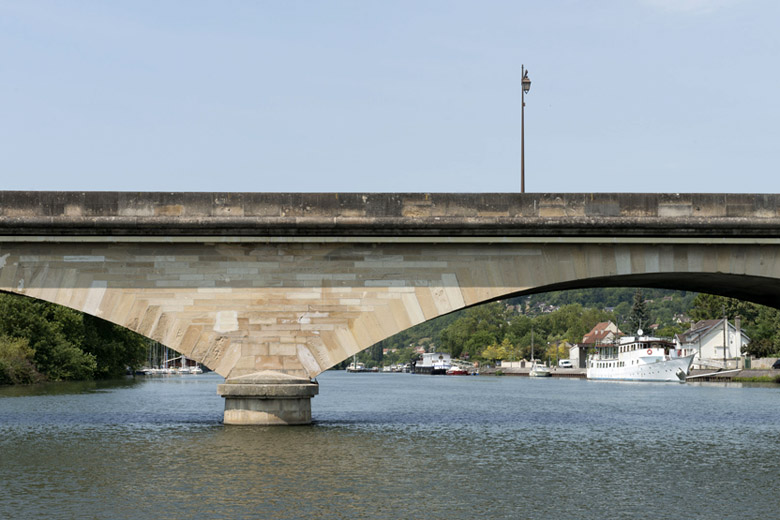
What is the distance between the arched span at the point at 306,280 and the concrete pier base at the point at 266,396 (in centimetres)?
33

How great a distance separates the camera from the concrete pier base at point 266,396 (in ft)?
74.9

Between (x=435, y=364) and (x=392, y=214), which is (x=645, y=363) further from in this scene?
(x=392, y=214)

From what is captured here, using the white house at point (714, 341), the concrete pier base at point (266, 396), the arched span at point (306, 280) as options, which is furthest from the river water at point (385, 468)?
the white house at point (714, 341)

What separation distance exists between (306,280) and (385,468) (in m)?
6.52

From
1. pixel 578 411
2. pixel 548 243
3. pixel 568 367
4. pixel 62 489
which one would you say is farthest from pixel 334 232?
pixel 568 367

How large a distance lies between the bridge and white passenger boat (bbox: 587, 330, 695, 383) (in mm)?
63106

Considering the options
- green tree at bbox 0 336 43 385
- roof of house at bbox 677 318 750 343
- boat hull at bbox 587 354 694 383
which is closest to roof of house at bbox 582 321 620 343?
roof of house at bbox 677 318 750 343

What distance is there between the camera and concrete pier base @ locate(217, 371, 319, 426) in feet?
74.9

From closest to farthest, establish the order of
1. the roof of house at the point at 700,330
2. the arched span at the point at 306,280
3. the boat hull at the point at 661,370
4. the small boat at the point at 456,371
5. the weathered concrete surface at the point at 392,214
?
the weathered concrete surface at the point at 392,214 < the arched span at the point at 306,280 < the boat hull at the point at 661,370 < the roof of house at the point at 700,330 < the small boat at the point at 456,371

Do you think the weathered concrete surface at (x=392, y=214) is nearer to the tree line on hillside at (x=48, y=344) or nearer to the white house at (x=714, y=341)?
the tree line on hillside at (x=48, y=344)

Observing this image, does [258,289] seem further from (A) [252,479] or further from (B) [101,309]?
(A) [252,479]

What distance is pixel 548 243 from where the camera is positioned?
23078mm

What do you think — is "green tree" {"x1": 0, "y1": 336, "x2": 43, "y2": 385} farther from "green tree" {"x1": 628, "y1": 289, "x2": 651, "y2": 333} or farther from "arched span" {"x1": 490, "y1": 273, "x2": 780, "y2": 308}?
"green tree" {"x1": 628, "y1": 289, "x2": 651, "y2": 333}
